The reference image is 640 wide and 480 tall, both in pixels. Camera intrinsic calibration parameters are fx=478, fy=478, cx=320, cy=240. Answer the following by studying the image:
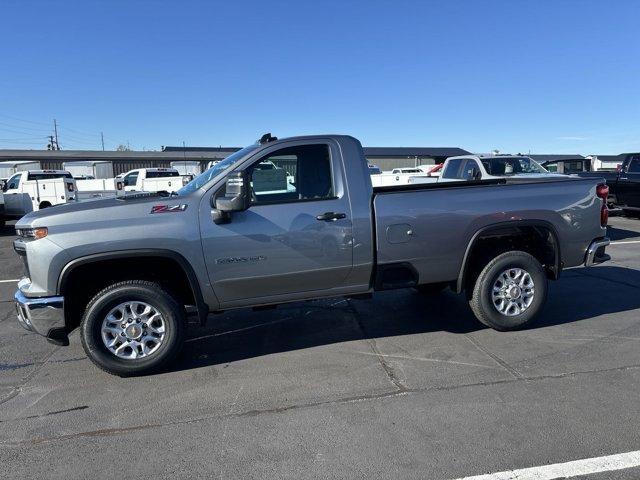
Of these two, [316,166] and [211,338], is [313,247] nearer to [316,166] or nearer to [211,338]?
[316,166]

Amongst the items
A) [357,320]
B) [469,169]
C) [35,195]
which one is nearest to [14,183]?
[35,195]

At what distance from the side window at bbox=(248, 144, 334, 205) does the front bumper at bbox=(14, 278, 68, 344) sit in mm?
1911

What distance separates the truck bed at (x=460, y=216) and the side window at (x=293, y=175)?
56cm

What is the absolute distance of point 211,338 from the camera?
5270mm

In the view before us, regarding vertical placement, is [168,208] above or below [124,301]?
above

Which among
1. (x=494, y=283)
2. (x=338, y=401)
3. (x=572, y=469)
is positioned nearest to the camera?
(x=572, y=469)

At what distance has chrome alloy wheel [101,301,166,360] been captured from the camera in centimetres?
423

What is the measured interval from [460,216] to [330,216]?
1.38 metres

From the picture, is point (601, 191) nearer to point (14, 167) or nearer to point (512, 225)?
point (512, 225)

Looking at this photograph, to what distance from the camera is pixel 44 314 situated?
4.08 metres

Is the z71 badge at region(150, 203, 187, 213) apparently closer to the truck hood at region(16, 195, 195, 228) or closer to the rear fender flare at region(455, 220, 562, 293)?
the truck hood at region(16, 195, 195, 228)

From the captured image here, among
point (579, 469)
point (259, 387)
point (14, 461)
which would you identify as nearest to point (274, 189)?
point (259, 387)

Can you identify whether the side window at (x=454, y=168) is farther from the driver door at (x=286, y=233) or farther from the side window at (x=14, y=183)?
the side window at (x=14, y=183)

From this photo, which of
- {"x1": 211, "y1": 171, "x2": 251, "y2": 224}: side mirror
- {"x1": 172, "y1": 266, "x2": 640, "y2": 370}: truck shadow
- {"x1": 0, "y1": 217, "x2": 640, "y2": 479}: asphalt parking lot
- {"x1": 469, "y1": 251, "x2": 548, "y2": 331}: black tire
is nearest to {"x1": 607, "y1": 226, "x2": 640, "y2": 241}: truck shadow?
{"x1": 172, "y1": 266, "x2": 640, "y2": 370}: truck shadow
